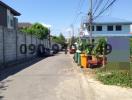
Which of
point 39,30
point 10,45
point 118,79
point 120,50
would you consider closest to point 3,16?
point 10,45

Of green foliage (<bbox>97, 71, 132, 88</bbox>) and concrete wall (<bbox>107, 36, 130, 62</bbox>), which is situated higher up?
concrete wall (<bbox>107, 36, 130, 62</bbox>)

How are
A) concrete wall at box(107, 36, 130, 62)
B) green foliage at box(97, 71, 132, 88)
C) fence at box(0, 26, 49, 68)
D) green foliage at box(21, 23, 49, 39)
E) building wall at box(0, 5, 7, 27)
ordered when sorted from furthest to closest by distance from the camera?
green foliage at box(21, 23, 49, 39), building wall at box(0, 5, 7, 27), fence at box(0, 26, 49, 68), concrete wall at box(107, 36, 130, 62), green foliage at box(97, 71, 132, 88)

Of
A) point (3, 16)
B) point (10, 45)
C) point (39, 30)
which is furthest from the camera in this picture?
point (39, 30)

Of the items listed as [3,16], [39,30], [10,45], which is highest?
[39,30]

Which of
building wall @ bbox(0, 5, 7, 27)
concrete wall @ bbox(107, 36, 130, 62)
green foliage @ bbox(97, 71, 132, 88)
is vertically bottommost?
green foliage @ bbox(97, 71, 132, 88)

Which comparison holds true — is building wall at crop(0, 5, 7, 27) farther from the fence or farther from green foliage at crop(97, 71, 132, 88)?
green foliage at crop(97, 71, 132, 88)

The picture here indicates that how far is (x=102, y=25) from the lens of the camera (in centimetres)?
7175

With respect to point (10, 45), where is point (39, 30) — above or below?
above

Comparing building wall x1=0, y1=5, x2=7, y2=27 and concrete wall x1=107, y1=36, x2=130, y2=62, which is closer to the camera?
concrete wall x1=107, y1=36, x2=130, y2=62

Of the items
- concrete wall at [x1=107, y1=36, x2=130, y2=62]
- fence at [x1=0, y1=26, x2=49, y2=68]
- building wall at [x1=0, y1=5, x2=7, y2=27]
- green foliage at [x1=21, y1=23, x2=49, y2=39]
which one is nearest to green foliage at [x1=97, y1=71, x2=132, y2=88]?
concrete wall at [x1=107, y1=36, x2=130, y2=62]

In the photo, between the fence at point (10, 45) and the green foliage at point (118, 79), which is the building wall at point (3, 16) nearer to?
the fence at point (10, 45)

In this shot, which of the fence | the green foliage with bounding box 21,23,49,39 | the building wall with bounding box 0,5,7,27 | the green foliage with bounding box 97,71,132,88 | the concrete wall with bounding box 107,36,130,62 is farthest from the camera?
the green foliage with bounding box 21,23,49,39

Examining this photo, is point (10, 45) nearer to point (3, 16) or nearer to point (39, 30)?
point (3, 16)

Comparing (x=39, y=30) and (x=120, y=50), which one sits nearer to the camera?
(x=120, y=50)
